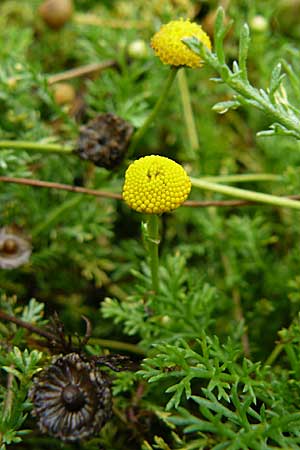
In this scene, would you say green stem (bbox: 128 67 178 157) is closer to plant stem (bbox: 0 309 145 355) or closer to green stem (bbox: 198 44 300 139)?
green stem (bbox: 198 44 300 139)

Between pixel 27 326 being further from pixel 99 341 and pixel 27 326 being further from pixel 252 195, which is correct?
pixel 252 195

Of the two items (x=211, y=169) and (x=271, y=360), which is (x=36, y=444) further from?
(x=211, y=169)

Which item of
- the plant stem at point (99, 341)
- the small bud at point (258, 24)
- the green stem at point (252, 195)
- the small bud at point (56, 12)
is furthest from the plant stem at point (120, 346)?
the small bud at point (56, 12)

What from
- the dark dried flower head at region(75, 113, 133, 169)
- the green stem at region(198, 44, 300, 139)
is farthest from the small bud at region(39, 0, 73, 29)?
the green stem at region(198, 44, 300, 139)

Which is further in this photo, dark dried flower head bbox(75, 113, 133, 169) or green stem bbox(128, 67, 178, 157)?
dark dried flower head bbox(75, 113, 133, 169)

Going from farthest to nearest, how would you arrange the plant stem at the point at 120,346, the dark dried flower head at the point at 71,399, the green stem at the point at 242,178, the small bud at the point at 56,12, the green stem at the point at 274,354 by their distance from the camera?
the small bud at the point at 56,12, the green stem at the point at 242,178, the plant stem at the point at 120,346, the green stem at the point at 274,354, the dark dried flower head at the point at 71,399

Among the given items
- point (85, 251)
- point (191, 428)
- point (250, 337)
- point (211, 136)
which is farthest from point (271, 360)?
point (211, 136)

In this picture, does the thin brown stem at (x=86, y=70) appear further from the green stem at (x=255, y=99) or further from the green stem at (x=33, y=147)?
the green stem at (x=255, y=99)
